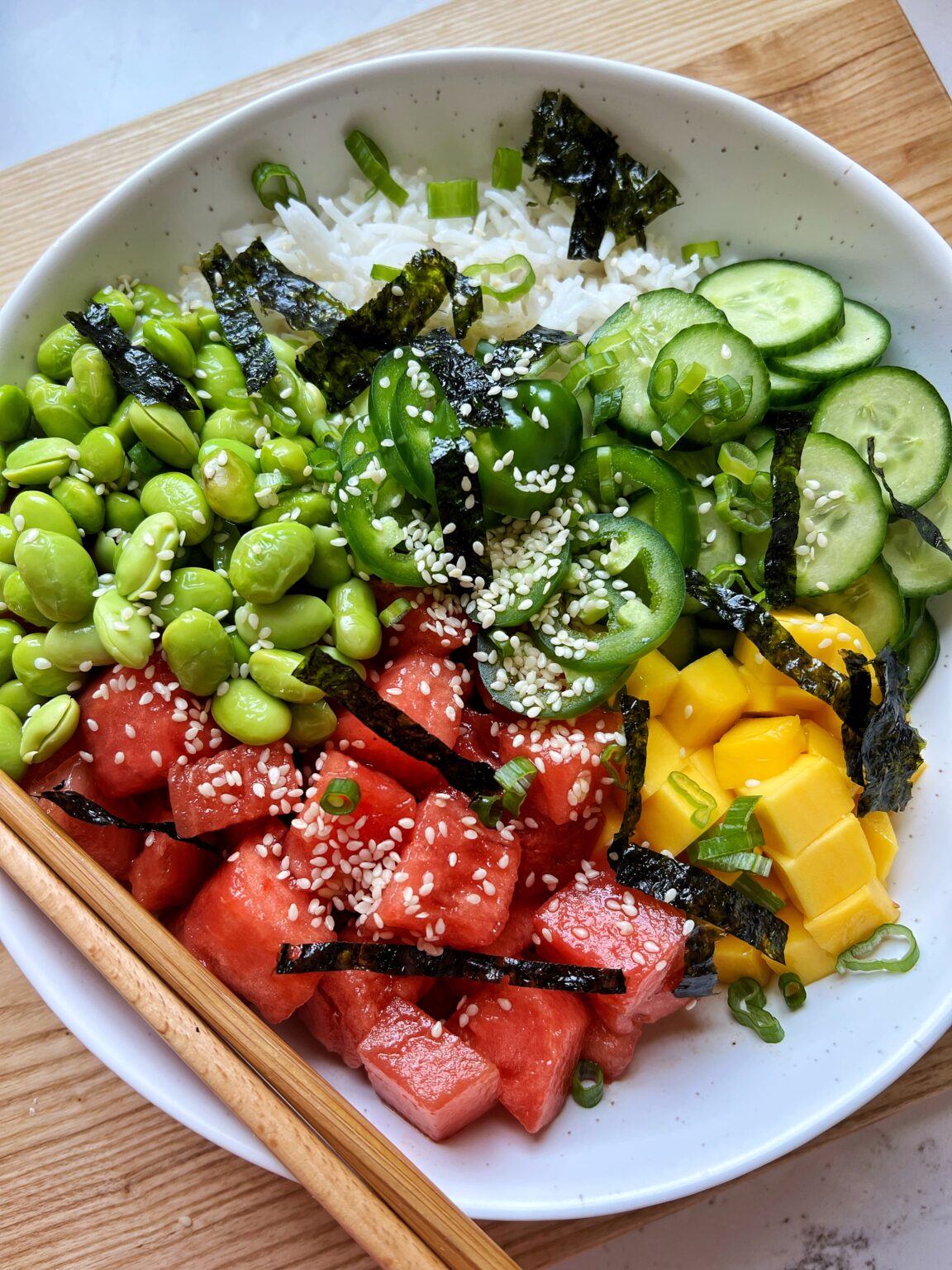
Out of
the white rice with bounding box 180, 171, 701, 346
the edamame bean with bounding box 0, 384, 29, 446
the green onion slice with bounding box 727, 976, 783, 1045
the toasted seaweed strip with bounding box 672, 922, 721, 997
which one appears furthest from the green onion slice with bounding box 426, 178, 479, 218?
the green onion slice with bounding box 727, 976, 783, 1045

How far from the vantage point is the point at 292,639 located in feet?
6.22

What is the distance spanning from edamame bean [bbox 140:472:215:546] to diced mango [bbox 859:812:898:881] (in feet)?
5.06

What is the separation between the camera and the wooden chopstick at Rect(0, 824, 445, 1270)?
1658 mm

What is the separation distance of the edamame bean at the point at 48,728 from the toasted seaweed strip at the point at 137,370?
67 centimetres

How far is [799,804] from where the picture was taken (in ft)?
6.03

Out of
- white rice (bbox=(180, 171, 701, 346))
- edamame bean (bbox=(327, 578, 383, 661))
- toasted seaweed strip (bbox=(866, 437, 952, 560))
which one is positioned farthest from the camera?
white rice (bbox=(180, 171, 701, 346))

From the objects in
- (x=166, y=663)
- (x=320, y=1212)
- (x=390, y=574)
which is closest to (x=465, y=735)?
(x=390, y=574)

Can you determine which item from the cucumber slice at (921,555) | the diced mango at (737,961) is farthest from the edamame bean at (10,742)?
the cucumber slice at (921,555)

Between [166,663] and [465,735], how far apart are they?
65 centimetres

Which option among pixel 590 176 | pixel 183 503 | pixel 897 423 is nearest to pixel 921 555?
pixel 897 423

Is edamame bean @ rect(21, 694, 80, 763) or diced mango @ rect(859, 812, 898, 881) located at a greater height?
edamame bean @ rect(21, 694, 80, 763)

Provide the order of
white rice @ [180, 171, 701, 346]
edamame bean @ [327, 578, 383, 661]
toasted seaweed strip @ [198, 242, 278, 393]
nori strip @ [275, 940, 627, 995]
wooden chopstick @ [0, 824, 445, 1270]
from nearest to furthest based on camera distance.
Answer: wooden chopstick @ [0, 824, 445, 1270] → nori strip @ [275, 940, 627, 995] → edamame bean @ [327, 578, 383, 661] → toasted seaweed strip @ [198, 242, 278, 393] → white rice @ [180, 171, 701, 346]

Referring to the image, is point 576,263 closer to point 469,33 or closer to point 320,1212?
point 469,33

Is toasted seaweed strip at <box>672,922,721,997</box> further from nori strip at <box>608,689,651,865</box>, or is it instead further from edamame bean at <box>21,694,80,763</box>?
edamame bean at <box>21,694,80,763</box>
